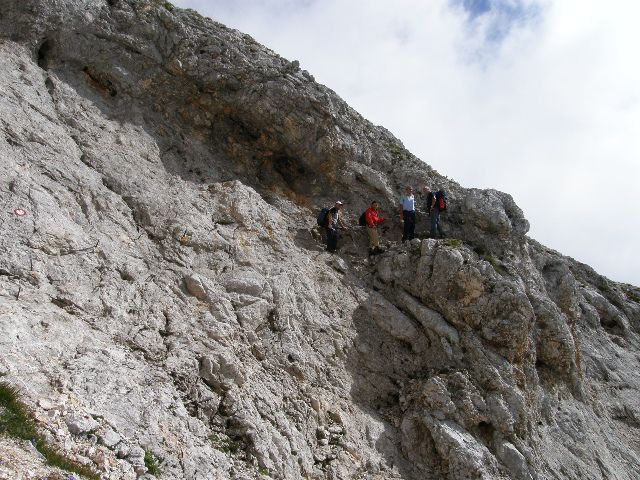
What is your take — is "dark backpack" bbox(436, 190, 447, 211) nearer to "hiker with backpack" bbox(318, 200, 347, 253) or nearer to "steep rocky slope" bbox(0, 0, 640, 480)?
"steep rocky slope" bbox(0, 0, 640, 480)

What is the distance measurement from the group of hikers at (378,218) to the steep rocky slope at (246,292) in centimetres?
68

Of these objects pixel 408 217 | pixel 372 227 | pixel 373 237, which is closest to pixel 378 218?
pixel 372 227

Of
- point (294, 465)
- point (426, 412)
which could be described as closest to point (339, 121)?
point (426, 412)

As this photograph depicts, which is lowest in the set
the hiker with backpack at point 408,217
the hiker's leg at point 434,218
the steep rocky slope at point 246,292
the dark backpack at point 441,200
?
the steep rocky slope at point 246,292

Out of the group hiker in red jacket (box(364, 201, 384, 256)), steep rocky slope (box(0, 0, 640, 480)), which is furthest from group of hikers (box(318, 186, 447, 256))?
steep rocky slope (box(0, 0, 640, 480))

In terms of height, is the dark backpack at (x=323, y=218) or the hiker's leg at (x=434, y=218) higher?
the hiker's leg at (x=434, y=218)

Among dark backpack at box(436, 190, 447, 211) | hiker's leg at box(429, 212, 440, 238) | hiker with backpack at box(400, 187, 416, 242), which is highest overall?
dark backpack at box(436, 190, 447, 211)

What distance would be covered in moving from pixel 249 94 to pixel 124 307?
1245cm

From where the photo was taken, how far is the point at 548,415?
20359mm

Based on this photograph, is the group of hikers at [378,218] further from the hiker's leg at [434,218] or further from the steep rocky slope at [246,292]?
the steep rocky slope at [246,292]

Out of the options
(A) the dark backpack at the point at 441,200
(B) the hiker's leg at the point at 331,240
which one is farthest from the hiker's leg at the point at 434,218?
(B) the hiker's leg at the point at 331,240

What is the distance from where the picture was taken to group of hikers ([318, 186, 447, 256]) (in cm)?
2203

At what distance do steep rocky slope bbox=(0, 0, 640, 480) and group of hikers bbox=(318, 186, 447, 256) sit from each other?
0.68 metres

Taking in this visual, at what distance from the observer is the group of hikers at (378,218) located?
867 inches
